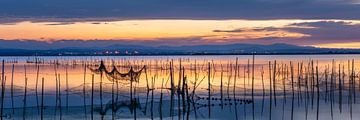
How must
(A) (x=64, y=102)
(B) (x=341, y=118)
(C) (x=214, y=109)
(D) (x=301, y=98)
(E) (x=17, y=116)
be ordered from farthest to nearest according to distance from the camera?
(D) (x=301, y=98), (A) (x=64, y=102), (C) (x=214, y=109), (B) (x=341, y=118), (E) (x=17, y=116)

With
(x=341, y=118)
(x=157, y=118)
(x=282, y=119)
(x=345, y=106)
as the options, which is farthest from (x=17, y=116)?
(x=345, y=106)

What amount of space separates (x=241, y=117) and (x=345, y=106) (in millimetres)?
5021

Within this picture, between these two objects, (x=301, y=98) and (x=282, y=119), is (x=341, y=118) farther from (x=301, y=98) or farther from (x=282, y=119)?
(x=301, y=98)

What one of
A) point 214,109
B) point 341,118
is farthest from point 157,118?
point 341,118

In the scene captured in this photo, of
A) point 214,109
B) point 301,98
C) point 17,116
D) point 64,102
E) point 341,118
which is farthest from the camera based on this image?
point 301,98

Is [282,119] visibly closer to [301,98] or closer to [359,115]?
[359,115]

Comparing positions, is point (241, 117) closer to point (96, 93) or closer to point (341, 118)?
point (341, 118)

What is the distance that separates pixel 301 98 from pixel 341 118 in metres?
5.39

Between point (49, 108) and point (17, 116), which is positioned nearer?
point (17, 116)

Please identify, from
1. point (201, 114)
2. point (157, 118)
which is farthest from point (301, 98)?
point (157, 118)

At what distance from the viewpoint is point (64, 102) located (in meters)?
23.2

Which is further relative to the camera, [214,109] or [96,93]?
[96,93]

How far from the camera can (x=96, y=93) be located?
85.0 ft

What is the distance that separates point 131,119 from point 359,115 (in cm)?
802
